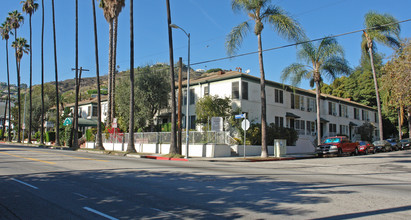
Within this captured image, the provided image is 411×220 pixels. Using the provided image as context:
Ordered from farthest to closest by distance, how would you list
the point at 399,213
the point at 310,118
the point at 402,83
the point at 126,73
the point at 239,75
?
the point at 310,118, the point at 126,73, the point at 239,75, the point at 402,83, the point at 399,213

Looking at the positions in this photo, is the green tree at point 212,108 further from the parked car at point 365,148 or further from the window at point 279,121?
the parked car at point 365,148

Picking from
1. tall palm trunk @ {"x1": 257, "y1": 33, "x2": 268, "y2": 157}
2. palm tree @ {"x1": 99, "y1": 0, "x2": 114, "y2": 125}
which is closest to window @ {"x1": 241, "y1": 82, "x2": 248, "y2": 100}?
tall palm trunk @ {"x1": 257, "y1": 33, "x2": 268, "y2": 157}

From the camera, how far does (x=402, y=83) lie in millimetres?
19406

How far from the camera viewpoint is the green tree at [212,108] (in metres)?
28.1

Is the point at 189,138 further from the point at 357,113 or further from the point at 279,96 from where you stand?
the point at 357,113

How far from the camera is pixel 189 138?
86.4ft

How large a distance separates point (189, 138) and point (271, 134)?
8.04 meters

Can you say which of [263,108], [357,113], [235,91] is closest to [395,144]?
[357,113]

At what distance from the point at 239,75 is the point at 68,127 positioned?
82.9 ft

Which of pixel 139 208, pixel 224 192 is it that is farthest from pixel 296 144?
pixel 139 208

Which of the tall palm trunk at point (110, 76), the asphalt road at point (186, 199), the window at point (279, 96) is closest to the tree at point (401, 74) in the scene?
the asphalt road at point (186, 199)

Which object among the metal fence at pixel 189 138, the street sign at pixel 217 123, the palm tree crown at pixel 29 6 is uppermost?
the palm tree crown at pixel 29 6

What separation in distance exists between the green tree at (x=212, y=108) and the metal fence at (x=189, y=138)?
265 cm

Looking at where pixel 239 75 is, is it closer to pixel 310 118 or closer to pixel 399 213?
pixel 310 118
